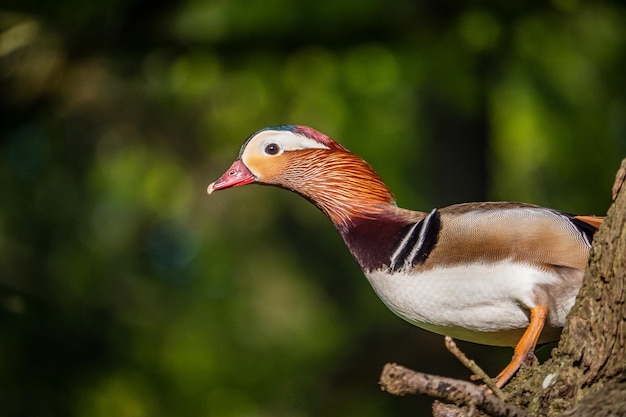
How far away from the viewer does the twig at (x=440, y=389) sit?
2539mm

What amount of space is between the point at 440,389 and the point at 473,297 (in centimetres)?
74

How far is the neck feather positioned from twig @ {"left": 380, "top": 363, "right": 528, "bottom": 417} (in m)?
1.19

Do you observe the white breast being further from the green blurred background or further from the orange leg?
the green blurred background

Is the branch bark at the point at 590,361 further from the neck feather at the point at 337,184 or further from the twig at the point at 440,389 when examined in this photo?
the neck feather at the point at 337,184

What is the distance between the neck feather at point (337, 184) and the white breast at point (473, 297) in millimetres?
382

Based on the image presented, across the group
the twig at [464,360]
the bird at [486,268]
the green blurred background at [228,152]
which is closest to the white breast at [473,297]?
the bird at [486,268]

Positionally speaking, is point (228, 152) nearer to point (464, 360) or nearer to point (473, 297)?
point (473, 297)

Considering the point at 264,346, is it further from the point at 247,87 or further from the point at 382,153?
the point at 247,87

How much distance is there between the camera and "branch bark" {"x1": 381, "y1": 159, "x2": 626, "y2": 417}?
105 inches

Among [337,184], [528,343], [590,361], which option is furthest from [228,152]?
[590,361]

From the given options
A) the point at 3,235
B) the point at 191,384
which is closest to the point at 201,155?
the point at 3,235

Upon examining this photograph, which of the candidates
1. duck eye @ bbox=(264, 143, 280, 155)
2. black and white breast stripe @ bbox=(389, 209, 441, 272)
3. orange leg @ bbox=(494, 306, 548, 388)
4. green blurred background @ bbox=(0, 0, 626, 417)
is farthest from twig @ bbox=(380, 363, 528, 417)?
green blurred background @ bbox=(0, 0, 626, 417)

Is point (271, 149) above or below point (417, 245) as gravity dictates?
above

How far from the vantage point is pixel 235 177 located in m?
3.73
